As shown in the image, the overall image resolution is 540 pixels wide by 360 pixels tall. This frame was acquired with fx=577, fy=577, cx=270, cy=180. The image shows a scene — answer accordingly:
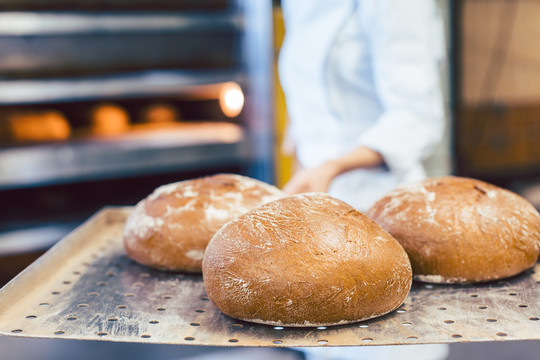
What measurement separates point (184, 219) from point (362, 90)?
30.0 inches

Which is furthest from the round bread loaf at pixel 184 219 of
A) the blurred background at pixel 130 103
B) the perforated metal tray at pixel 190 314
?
the blurred background at pixel 130 103

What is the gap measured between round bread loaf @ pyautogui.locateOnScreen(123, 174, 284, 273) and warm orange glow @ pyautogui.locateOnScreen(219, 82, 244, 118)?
5.47ft

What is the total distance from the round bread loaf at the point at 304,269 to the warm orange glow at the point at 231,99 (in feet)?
6.60

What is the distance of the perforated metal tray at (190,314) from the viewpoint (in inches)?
34.2

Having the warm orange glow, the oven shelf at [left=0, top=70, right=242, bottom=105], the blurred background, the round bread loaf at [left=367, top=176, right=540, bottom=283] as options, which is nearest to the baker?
the round bread loaf at [left=367, top=176, right=540, bottom=283]

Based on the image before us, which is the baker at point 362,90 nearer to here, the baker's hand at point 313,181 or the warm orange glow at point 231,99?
the baker's hand at point 313,181

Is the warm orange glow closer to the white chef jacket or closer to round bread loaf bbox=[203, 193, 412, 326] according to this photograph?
the white chef jacket

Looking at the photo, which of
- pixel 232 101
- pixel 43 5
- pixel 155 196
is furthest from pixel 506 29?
pixel 155 196

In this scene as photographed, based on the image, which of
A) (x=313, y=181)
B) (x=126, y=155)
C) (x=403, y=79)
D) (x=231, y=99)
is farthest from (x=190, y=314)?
(x=231, y=99)

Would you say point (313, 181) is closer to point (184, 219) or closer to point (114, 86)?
point (184, 219)

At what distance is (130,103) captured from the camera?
3.07 metres

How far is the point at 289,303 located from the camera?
89cm

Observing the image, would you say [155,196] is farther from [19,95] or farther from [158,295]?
[19,95]

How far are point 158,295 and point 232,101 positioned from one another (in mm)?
2014
